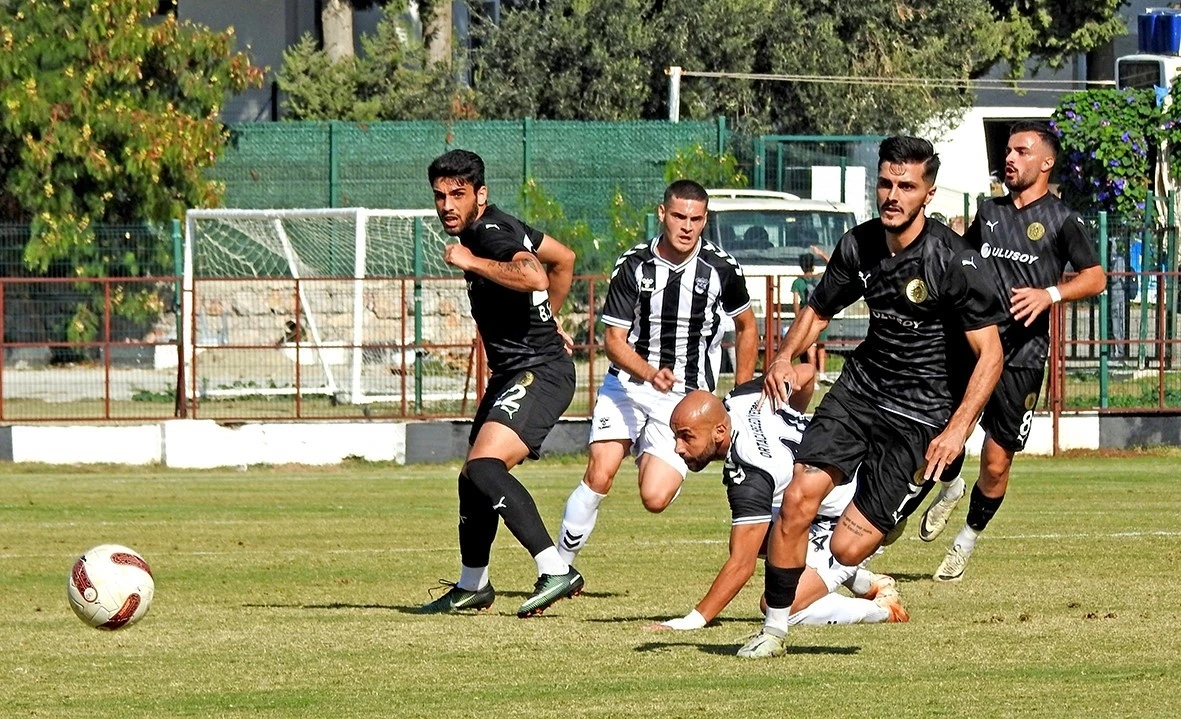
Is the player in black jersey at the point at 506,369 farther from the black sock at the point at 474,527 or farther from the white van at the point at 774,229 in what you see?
the white van at the point at 774,229

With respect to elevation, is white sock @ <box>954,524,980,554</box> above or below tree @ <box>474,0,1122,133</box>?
below

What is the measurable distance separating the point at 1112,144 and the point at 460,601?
16693mm

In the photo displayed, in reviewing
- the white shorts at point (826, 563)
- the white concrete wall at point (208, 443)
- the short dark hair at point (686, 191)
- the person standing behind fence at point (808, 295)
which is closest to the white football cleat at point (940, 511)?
the short dark hair at point (686, 191)

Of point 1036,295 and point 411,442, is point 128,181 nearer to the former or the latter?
point 411,442

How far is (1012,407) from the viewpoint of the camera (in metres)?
10.6

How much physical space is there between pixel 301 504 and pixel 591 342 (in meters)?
4.57

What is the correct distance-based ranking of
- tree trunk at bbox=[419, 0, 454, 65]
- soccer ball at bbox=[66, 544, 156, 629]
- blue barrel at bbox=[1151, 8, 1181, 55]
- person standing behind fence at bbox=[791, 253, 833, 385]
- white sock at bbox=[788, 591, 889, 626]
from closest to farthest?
soccer ball at bbox=[66, 544, 156, 629], white sock at bbox=[788, 591, 889, 626], person standing behind fence at bbox=[791, 253, 833, 385], blue barrel at bbox=[1151, 8, 1181, 55], tree trunk at bbox=[419, 0, 454, 65]

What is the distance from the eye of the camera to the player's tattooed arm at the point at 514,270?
9.01 m

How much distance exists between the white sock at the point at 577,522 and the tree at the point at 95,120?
16.0 meters

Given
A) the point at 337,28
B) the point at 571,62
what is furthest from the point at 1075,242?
the point at 337,28

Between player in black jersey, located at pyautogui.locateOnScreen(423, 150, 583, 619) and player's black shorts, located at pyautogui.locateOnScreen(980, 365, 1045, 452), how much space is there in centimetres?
244

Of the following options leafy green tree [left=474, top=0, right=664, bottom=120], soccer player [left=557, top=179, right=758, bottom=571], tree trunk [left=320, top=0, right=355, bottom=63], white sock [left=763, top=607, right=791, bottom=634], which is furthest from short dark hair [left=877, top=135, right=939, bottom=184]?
tree trunk [left=320, top=0, right=355, bottom=63]

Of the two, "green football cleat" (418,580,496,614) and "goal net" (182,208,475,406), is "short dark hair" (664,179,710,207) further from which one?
"goal net" (182,208,475,406)

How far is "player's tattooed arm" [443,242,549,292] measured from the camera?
9008mm
